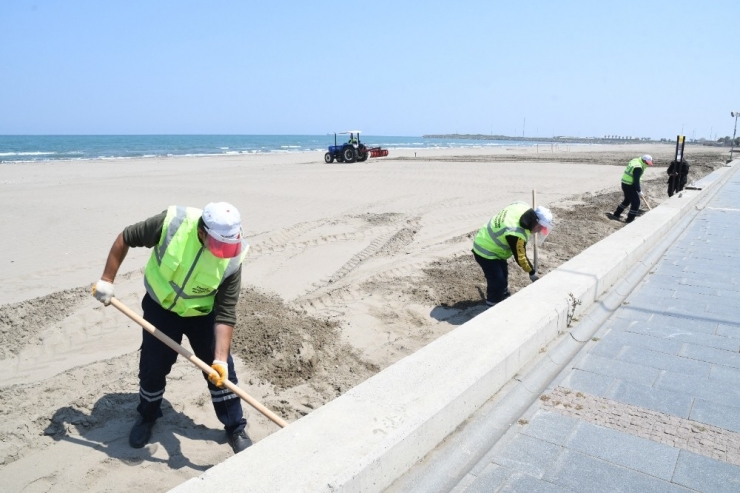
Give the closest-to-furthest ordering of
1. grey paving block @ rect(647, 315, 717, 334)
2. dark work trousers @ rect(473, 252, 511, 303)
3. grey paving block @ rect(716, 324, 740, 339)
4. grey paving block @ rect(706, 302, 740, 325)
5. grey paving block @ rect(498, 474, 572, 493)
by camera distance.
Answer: grey paving block @ rect(498, 474, 572, 493)
grey paving block @ rect(716, 324, 740, 339)
grey paving block @ rect(647, 315, 717, 334)
grey paving block @ rect(706, 302, 740, 325)
dark work trousers @ rect(473, 252, 511, 303)

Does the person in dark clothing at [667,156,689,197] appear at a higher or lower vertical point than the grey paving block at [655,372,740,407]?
higher

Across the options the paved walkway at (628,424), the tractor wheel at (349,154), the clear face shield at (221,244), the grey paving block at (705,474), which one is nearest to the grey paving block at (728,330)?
the paved walkway at (628,424)

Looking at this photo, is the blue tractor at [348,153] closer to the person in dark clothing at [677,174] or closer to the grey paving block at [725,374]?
the person in dark clothing at [677,174]

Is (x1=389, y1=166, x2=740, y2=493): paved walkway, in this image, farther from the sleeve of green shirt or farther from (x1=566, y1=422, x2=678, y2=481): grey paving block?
the sleeve of green shirt

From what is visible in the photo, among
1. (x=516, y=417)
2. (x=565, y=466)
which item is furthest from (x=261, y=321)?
(x=565, y=466)

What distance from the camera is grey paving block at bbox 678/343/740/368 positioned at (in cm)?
337

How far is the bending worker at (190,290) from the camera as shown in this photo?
2686 mm

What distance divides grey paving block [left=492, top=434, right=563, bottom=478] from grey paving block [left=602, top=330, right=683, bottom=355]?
1541 mm

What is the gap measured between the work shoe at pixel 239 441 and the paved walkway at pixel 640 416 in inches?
51.4

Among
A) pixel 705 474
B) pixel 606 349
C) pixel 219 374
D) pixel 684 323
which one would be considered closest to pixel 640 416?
pixel 705 474

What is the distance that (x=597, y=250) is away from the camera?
5.57 metres

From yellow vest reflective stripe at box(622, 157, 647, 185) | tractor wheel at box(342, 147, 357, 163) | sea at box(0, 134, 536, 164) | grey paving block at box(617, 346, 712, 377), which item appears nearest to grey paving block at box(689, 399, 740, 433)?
grey paving block at box(617, 346, 712, 377)

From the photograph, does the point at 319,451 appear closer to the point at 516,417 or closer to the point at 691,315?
the point at 516,417

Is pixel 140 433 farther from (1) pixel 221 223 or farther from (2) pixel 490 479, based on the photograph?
(2) pixel 490 479
